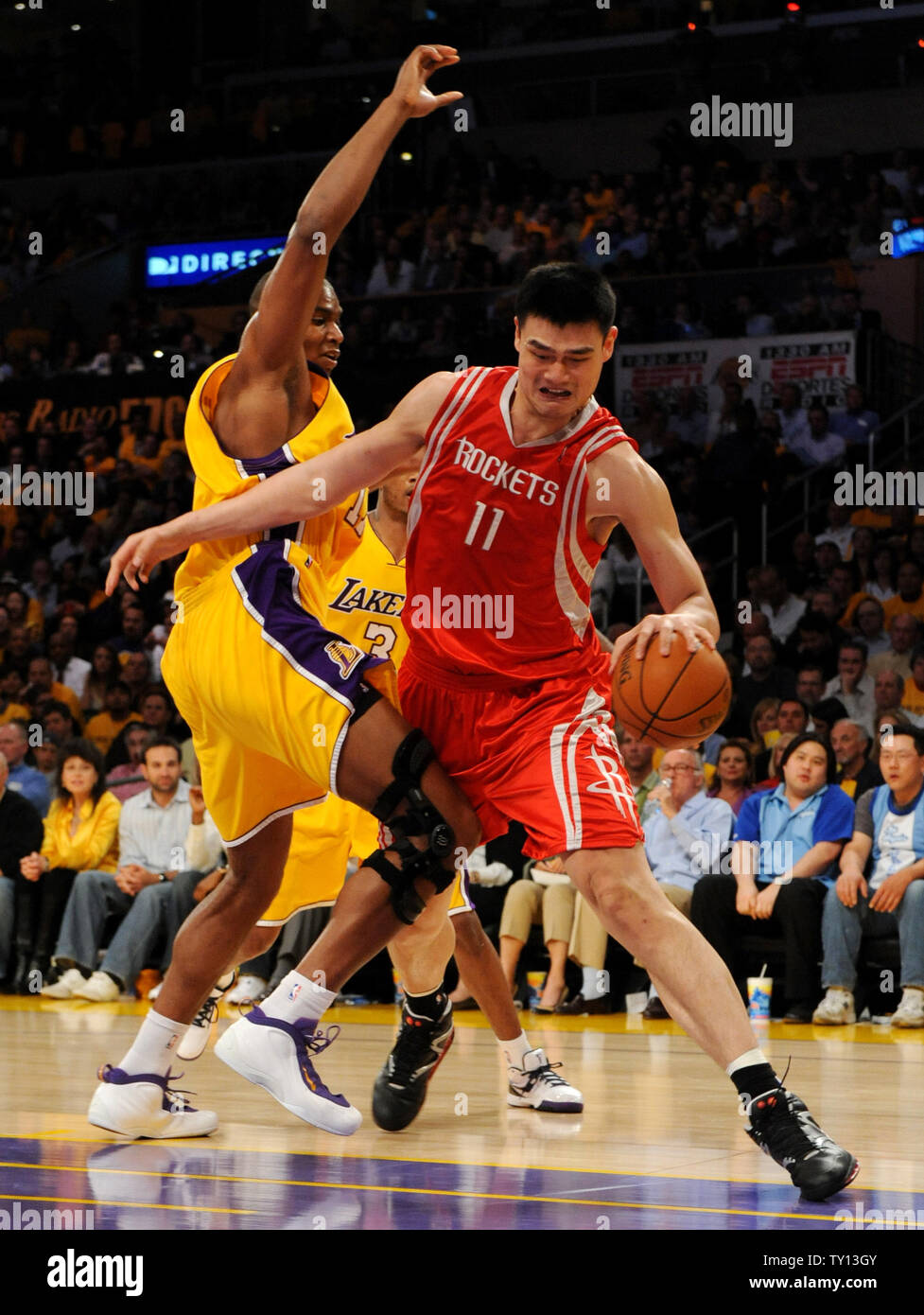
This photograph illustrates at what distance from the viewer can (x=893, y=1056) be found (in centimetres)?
649

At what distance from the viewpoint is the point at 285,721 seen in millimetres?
3852

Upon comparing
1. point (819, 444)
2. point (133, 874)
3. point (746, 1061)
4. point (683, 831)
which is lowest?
point (133, 874)

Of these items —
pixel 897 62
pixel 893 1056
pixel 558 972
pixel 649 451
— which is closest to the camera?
pixel 893 1056

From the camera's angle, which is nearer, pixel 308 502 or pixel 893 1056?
pixel 308 502

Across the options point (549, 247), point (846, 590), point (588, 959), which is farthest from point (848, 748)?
point (549, 247)

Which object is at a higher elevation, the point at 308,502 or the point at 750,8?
the point at 750,8

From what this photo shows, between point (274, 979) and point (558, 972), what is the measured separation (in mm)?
1482

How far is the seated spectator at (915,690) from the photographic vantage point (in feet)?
30.7

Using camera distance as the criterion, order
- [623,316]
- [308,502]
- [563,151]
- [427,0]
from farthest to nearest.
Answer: [427,0]
[563,151]
[623,316]
[308,502]

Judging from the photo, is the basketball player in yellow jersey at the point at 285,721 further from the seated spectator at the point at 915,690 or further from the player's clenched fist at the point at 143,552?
the seated spectator at the point at 915,690

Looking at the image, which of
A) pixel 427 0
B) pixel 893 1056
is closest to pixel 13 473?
pixel 427 0

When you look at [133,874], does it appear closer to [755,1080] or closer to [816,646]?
[816,646]

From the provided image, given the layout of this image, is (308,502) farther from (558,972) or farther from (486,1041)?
(558,972)

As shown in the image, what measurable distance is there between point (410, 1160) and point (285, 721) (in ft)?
3.68
